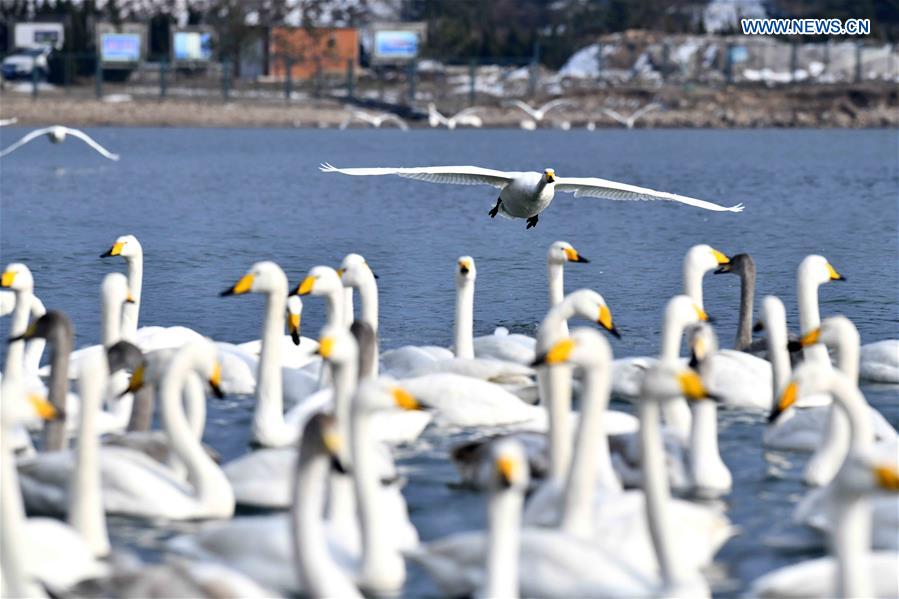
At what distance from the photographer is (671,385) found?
8914 millimetres

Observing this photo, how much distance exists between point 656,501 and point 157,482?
3.32 m

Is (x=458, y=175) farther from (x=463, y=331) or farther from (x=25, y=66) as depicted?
(x=25, y=66)

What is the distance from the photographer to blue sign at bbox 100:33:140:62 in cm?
13262

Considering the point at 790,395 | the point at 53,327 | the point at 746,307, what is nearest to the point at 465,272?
the point at 746,307

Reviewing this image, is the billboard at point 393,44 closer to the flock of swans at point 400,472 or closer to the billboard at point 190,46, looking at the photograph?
the billboard at point 190,46

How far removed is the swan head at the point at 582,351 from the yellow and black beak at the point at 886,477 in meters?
2.13

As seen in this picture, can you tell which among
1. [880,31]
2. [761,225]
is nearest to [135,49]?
A: [880,31]

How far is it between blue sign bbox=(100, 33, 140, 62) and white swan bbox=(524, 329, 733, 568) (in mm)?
126015

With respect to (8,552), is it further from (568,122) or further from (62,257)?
(568,122)

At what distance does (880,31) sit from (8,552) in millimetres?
175563

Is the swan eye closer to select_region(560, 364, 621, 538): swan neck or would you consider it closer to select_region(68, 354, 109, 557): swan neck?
select_region(68, 354, 109, 557): swan neck

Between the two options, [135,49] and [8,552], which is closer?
[8,552]

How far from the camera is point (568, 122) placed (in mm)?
125938

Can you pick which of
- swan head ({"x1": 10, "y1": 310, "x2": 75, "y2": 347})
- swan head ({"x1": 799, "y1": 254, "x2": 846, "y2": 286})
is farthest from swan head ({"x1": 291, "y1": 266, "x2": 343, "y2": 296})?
swan head ({"x1": 799, "y1": 254, "x2": 846, "y2": 286})
